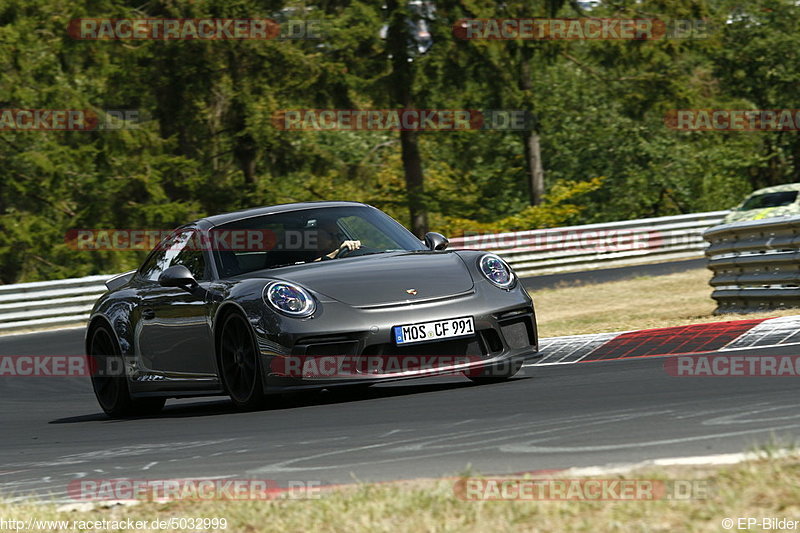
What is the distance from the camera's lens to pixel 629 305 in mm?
18109

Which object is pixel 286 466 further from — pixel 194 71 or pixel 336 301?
pixel 194 71

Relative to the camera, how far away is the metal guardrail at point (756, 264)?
12.0 m

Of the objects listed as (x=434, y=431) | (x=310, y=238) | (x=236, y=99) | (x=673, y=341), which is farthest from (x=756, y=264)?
(x=236, y=99)

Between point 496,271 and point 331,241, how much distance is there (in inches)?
50.4

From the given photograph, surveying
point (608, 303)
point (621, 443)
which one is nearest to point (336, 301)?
point (621, 443)

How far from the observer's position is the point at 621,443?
5410mm

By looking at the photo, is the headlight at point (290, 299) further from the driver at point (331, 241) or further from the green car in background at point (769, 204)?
the green car in background at point (769, 204)

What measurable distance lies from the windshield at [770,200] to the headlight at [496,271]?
14283mm

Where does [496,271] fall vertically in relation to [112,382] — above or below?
above

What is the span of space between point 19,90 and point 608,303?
21.5 metres

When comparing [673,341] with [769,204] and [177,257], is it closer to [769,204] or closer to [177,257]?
[177,257]

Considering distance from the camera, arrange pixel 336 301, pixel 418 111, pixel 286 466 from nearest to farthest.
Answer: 1. pixel 286 466
2. pixel 336 301
3. pixel 418 111

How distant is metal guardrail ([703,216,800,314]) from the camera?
12.0 m

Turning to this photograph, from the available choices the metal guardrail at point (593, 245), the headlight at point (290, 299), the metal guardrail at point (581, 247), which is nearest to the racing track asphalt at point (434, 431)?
the headlight at point (290, 299)
